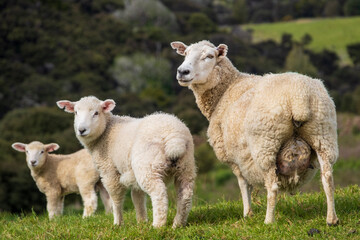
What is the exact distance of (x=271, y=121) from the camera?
524 centimetres

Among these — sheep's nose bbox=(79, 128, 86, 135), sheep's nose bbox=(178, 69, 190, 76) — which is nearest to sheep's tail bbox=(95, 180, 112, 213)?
sheep's nose bbox=(79, 128, 86, 135)

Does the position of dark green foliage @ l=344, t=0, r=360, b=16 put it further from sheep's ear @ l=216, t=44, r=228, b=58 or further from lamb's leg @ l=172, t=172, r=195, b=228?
lamb's leg @ l=172, t=172, r=195, b=228

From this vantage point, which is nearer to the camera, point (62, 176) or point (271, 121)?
point (271, 121)

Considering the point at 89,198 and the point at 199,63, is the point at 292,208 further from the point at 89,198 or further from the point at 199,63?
the point at 89,198

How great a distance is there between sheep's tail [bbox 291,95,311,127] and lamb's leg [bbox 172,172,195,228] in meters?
1.42

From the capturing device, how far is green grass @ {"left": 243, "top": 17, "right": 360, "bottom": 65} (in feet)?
232

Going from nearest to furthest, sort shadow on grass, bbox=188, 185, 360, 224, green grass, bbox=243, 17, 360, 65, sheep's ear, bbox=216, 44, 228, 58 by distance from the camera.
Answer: shadow on grass, bbox=188, 185, 360, 224
sheep's ear, bbox=216, 44, 228, 58
green grass, bbox=243, 17, 360, 65

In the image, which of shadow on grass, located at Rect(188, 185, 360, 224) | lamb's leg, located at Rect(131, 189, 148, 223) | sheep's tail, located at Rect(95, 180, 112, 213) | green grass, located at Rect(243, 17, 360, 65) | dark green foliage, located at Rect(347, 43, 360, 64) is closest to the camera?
shadow on grass, located at Rect(188, 185, 360, 224)

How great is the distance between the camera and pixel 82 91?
1925 inches

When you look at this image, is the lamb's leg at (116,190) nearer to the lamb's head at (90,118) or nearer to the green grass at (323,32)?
the lamb's head at (90,118)

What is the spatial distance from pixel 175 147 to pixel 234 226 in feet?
3.52

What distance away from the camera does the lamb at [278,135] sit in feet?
16.9

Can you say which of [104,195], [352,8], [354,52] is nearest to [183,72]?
[104,195]

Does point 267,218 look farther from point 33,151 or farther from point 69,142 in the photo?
point 69,142
